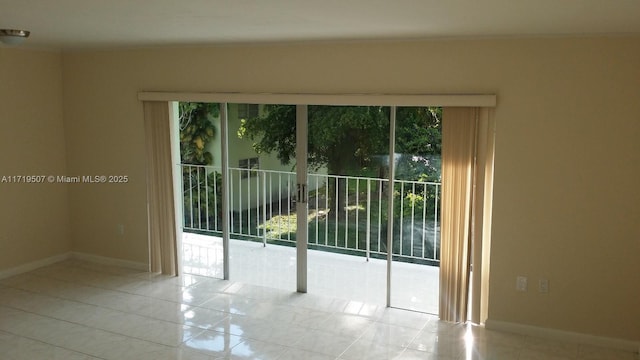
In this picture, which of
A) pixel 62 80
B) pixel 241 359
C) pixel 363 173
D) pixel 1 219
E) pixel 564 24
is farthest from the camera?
pixel 62 80

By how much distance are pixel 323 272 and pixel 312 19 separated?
9.40ft

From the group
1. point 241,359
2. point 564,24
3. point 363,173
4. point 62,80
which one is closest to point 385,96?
point 363,173

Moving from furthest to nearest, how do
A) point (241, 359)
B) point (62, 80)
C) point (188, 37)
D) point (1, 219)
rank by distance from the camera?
point (62, 80)
point (1, 219)
point (188, 37)
point (241, 359)

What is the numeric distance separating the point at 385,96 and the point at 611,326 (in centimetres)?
241

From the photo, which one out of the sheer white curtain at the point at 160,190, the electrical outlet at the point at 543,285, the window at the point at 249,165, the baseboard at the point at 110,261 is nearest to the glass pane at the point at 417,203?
the electrical outlet at the point at 543,285

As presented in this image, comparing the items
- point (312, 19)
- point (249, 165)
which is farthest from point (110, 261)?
point (312, 19)

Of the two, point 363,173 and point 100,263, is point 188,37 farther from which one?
point 100,263

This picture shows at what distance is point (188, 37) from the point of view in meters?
4.72

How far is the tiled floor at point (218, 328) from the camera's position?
4.25m

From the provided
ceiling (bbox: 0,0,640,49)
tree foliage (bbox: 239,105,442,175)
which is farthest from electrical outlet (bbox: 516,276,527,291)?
ceiling (bbox: 0,0,640,49)

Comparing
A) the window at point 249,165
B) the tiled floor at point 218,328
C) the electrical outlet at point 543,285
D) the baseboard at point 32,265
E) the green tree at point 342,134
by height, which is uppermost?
the green tree at point 342,134

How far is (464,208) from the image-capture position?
4.68 metres

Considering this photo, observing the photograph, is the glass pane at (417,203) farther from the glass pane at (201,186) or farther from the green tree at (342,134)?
the glass pane at (201,186)

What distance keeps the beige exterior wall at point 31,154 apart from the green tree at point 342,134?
2209 millimetres
